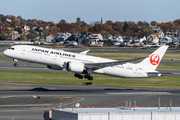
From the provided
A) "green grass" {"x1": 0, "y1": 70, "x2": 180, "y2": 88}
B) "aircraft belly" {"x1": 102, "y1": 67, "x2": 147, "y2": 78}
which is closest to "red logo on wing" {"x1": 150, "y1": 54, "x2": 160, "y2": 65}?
"aircraft belly" {"x1": 102, "y1": 67, "x2": 147, "y2": 78}

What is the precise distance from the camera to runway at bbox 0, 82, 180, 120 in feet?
149

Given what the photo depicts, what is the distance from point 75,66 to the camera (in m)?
60.7

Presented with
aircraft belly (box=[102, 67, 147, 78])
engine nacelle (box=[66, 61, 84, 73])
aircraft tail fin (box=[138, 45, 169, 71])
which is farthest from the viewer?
aircraft tail fin (box=[138, 45, 169, 71])

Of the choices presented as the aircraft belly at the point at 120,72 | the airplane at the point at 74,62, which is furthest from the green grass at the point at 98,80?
the airplane at the point at 74,62

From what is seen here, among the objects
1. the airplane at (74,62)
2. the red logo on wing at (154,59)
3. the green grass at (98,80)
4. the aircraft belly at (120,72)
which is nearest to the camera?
the airplane at (74,62)

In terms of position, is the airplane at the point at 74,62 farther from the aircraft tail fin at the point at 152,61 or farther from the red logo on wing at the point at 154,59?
the red logo on wing at the point at 154,59

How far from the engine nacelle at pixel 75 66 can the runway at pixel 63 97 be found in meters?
4.48

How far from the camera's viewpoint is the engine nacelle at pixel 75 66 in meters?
60.4

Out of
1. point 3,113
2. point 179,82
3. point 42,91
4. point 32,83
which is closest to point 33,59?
point 42,91

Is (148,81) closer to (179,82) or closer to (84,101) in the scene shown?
(179,82)

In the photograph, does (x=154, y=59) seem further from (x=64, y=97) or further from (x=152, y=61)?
(x=64, y=97)

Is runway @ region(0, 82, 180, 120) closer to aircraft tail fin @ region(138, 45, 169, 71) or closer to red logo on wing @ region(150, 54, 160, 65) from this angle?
aircraft tail fin @ region(138, 45, 169, 71)

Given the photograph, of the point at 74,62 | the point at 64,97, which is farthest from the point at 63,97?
the point at 74,62

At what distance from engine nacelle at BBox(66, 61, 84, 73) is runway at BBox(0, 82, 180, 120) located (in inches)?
176
